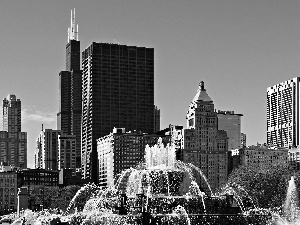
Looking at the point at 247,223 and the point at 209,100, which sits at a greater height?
the point at 209,100

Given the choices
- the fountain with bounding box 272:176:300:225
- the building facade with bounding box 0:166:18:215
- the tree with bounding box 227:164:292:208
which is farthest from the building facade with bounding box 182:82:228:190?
the fountain with bounding box 272:176:300:225

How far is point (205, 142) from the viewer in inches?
7662

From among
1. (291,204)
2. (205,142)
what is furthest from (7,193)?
(291,204)

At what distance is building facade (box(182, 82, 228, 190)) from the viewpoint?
192 m

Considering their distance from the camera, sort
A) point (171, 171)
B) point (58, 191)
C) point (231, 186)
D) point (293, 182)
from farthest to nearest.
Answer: point (58, 191), point (231, 186), point (293, 182), point (171, 171)

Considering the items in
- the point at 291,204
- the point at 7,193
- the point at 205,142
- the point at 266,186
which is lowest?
the point at 7,193

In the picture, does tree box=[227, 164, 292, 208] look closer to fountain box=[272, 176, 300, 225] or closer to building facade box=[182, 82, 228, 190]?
fountain box=[272, 176, 300, 225]

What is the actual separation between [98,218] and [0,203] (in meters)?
151

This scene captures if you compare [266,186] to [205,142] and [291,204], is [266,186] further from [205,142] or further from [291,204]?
[205,142]

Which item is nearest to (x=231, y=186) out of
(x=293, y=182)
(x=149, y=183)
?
(x=293, y=182)

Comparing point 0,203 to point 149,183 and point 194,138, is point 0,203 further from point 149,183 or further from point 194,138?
point 149,183

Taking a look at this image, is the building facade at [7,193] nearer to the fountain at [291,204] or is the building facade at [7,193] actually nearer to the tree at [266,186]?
the tree at [266,186]

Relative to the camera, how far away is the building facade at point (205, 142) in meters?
192

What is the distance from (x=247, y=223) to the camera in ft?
154
